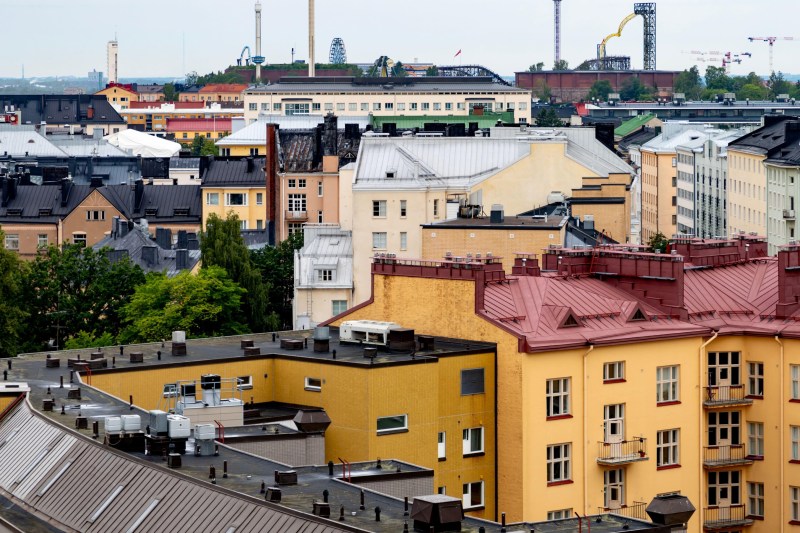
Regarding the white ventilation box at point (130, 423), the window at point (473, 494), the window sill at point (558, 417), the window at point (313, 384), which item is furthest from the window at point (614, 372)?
the white ventilation box at point (130, 423)

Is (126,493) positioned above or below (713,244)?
below

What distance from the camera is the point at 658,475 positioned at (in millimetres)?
63406

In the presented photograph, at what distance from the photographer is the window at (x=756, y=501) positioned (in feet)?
212

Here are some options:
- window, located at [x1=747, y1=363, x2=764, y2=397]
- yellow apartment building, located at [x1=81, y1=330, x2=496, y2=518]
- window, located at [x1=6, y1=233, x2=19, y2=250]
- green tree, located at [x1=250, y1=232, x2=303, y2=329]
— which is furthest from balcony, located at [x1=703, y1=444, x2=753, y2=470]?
window, located at [x1=6, y1=233, x2=19, y2=250]

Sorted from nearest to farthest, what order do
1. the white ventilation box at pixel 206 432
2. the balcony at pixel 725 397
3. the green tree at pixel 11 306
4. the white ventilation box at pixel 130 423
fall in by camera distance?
1. the white ventilation box at pixel 206 432
2. the white ventilation box at pixel 130 423
3. the balcony at pixel 725 397
4. the green tree at pixel 11 306

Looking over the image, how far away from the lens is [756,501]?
212 ft

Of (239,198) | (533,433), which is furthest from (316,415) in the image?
(239,198)

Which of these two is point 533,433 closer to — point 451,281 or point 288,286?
point 451,281

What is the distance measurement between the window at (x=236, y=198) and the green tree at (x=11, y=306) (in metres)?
54.5

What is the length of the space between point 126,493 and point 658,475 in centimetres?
1990

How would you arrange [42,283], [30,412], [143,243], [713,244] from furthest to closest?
[143,243] < [42,283] < [713,244] < [30,412]

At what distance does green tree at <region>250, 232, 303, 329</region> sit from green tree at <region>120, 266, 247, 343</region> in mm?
9838

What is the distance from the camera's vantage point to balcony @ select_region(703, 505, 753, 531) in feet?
210

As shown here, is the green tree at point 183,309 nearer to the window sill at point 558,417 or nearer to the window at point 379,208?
the window at point 379,208
